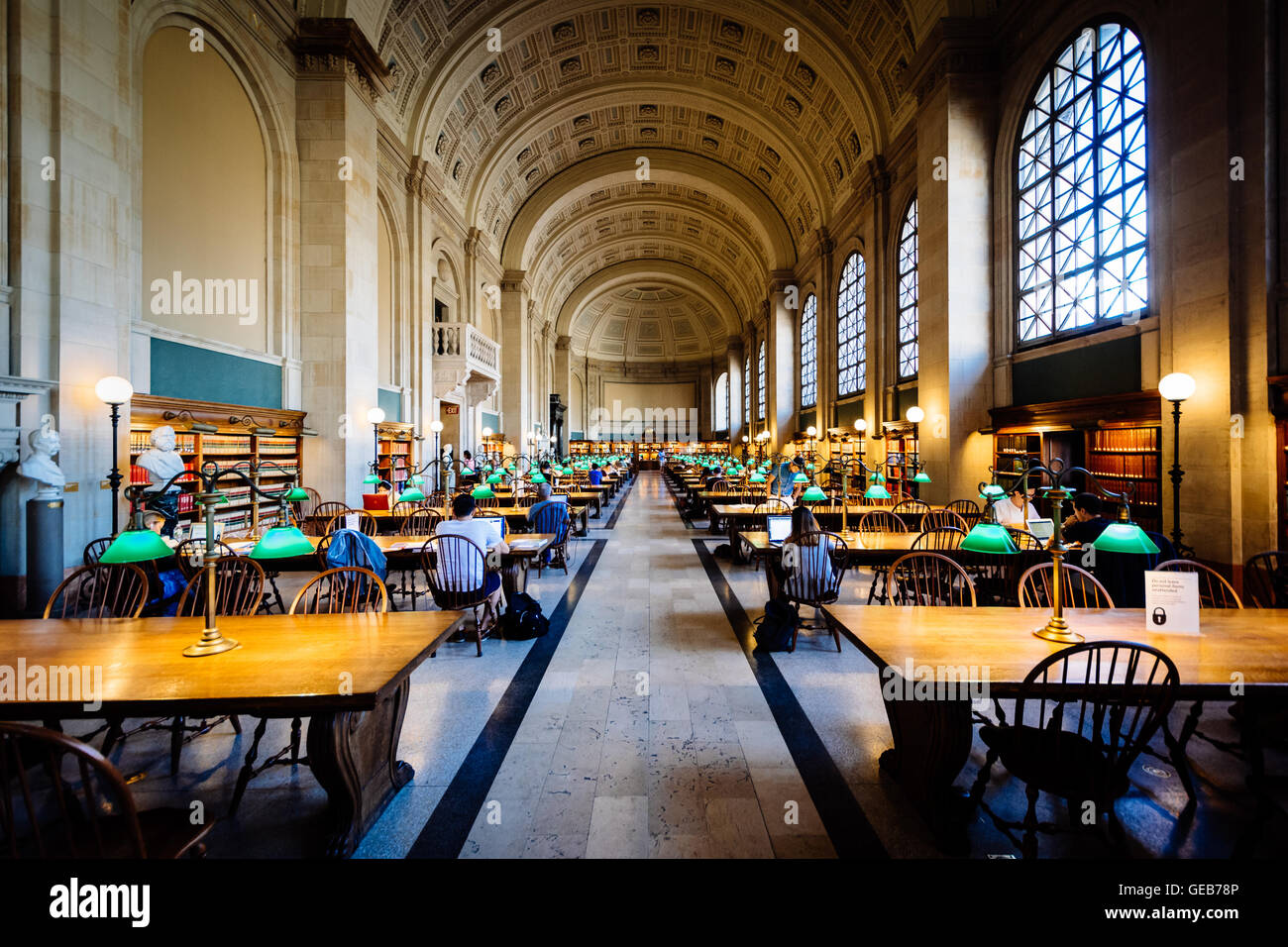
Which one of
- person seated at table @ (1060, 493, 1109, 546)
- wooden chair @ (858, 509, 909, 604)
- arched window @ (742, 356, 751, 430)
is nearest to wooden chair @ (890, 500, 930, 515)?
wooden chair @ (858, 509, 909, 604)

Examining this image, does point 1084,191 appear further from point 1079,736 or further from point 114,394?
point 114,394

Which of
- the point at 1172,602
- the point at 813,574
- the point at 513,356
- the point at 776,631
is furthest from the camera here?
the point at 513,356

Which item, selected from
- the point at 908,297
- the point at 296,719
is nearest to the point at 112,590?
the point at 296,719

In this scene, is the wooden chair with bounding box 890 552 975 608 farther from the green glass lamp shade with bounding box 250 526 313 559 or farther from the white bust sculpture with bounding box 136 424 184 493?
the white bust sculpture with bounding box 136 424 184 493

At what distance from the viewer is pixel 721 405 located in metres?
42.0

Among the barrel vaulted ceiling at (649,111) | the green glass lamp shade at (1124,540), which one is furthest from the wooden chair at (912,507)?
the barrel vaulted ceiling at (649,111)

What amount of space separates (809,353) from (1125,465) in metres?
16.9

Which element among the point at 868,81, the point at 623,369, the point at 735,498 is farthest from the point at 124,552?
the point at 623,369

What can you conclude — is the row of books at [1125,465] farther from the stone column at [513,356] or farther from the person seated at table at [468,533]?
the stone column at [513,356]

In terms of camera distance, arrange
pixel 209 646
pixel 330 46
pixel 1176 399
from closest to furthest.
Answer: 1. pixel 209 646
2. pixel 1176 399
3. pixel 330 46

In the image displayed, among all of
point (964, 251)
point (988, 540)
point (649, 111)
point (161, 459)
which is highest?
point (649, 111)

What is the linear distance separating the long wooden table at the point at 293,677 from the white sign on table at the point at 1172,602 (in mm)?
3620

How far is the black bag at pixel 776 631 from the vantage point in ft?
15.3

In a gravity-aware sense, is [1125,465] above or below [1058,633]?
above
